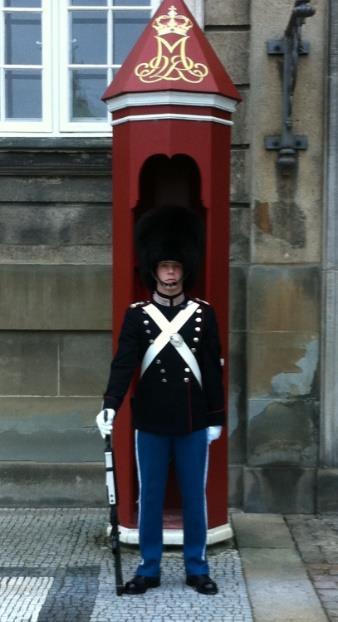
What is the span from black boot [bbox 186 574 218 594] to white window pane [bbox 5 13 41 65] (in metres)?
4.08

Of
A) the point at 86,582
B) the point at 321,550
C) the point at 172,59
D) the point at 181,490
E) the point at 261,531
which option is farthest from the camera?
the point at 261,531

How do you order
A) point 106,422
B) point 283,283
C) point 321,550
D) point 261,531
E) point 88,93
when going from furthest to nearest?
point 88,93 → point 283,283 → point 261,531 → point 321,550 → point 106,422

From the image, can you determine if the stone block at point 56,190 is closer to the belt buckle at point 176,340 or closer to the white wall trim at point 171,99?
the white wall trim at point 171,99

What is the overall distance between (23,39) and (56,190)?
1263 mm

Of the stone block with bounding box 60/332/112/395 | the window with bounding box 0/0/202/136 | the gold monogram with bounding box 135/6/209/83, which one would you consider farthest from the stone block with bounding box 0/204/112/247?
the gold monogram with bounding box 135/6/209/83

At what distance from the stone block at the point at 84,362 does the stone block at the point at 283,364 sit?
1.10 m

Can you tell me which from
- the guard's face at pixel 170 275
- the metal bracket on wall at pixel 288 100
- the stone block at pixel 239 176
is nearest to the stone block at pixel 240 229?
the stone block at pixel 239 176

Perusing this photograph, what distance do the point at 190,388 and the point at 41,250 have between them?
2.31 meters

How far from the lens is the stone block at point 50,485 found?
6531 millimetres

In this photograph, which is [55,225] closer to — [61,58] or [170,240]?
[61,58]

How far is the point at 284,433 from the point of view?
6348mm

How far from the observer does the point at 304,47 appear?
6242mm

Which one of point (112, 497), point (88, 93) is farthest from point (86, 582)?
point (88, 93)

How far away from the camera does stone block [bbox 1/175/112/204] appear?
6.59 metres
